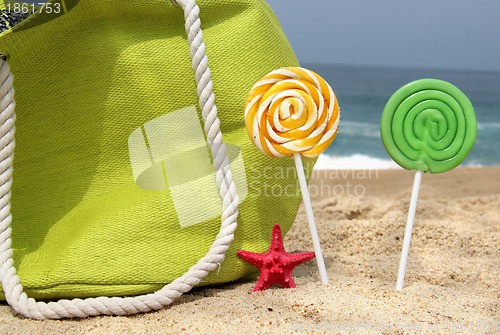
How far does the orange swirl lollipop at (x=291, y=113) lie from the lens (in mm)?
1755

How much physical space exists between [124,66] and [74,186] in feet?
1.66

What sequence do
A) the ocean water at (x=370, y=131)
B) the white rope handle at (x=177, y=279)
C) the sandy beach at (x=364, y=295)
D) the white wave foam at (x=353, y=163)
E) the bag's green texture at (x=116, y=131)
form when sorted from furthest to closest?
1. the ocean water at (x=370, y=131)
2. the white wave foam at (x=353, y=163)
3. the bag's green texture at (x=116, y=131)
4. the white rope handle at (x=177, y=279)
5. the sandy beach at (x=364, y=295)

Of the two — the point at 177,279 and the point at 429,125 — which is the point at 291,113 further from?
the point at 177,279

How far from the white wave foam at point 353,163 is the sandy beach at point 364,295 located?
16.1ft

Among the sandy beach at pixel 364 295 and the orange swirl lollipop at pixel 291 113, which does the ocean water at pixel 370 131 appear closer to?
→ the sandy beach at pixel 364 295

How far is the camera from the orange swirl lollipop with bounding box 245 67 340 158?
5.76ft

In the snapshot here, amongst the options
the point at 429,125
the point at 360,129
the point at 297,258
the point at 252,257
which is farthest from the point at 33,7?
the point at 360,129

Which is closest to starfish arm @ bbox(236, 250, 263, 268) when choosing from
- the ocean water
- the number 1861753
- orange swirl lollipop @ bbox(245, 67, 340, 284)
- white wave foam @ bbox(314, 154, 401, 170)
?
orange swirl lollipop @ bbox(245, 67, 340, 284)

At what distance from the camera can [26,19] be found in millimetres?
1791

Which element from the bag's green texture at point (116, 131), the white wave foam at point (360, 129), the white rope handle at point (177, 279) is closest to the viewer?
the white rope handle at point (177, 279)

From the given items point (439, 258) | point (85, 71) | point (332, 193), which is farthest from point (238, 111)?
point (332, 193)

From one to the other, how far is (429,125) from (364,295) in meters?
0.65

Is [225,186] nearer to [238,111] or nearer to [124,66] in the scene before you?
[238,111]

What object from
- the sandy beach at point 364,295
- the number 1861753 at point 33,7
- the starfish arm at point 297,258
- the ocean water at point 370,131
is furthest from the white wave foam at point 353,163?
the number 1861753 at point 33,7
